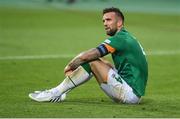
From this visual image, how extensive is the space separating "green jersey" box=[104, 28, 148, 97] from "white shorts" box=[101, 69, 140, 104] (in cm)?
7

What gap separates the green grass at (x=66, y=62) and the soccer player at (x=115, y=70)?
0.67 feet

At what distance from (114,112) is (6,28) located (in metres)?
18.8

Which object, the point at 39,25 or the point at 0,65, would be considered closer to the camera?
the point at 0,65

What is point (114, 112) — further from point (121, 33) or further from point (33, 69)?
point (33, 69)

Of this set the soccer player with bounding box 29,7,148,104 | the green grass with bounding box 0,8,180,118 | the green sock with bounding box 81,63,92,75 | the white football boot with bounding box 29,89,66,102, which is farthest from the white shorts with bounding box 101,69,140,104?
the white football boot with bounding box 29,89,66,102

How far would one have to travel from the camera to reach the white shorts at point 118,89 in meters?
10.4

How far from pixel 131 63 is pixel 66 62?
21.6 feet

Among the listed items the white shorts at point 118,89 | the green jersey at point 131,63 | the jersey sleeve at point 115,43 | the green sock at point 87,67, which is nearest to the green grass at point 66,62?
the white shorts at point 118,89

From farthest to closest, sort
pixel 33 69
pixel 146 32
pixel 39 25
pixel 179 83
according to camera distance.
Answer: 1. pixel 39 25
2. pixel 146 32
3. pixel 33 69
4. pixel 179 83

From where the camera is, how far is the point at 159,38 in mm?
24859

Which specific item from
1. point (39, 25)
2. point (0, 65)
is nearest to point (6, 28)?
point (39, 25)

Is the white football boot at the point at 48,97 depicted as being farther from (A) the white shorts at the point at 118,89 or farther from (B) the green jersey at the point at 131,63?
(B) the green jersey at the point at 131,63

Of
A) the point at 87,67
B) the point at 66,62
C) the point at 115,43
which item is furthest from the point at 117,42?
the point at 66,62

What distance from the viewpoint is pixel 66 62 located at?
1695cm
